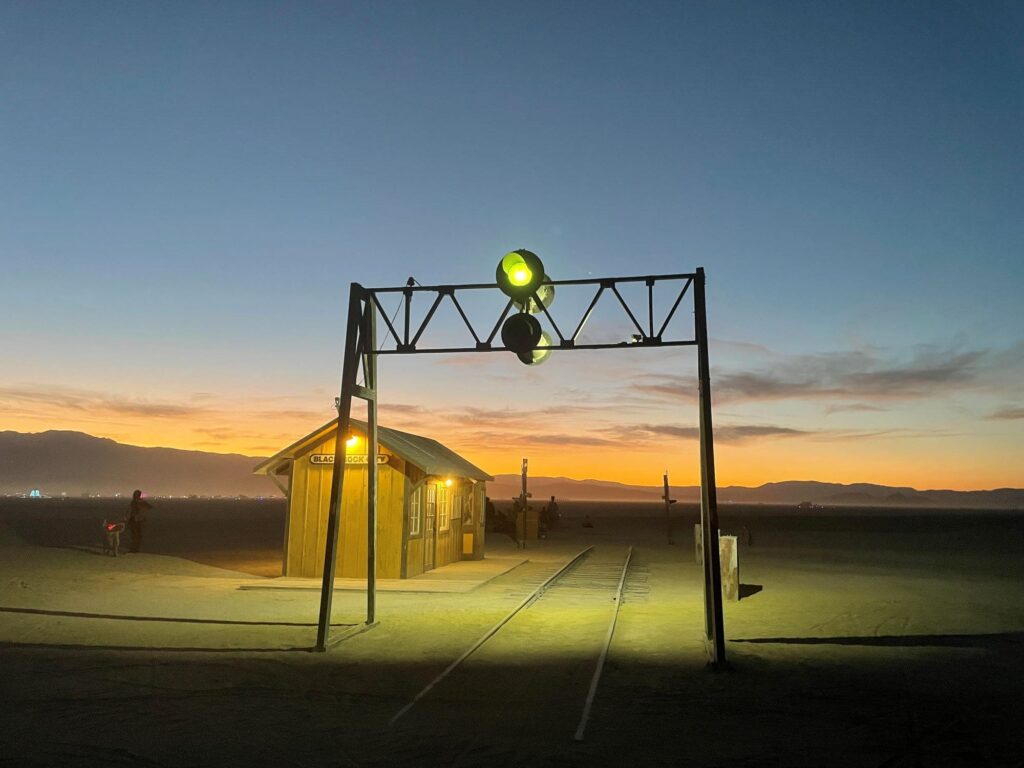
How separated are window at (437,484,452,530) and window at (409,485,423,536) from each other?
182 cm

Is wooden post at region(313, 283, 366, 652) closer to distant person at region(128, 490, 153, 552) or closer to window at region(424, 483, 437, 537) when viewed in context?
window at region(424, 483, 437, 537)

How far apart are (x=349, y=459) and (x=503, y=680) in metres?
12.9

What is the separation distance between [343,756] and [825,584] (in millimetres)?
17659

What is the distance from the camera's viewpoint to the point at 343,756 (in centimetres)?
689

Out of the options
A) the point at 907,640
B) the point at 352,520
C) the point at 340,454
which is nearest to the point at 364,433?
the point at 352,520

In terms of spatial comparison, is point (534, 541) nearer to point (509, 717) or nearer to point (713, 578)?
→ point (713, 578)

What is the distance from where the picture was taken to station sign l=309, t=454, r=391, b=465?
21.8 meters

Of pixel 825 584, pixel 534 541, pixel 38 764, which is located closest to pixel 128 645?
pixel 38 764

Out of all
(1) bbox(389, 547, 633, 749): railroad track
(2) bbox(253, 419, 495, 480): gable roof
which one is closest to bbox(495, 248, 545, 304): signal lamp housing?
(1) bbox(389, 547, 633, 749): railroad track

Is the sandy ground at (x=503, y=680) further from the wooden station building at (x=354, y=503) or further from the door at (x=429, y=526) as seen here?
the door at (x=429, y=526)

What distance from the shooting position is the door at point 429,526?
23344 mm

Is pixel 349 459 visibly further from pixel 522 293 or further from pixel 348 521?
pixel 522 293

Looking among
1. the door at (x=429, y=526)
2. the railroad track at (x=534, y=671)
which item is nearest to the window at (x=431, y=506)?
the door at (x=429, y=526)

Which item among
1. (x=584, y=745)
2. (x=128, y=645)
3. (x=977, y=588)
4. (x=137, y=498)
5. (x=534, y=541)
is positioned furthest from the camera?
(x=534, y=541)
